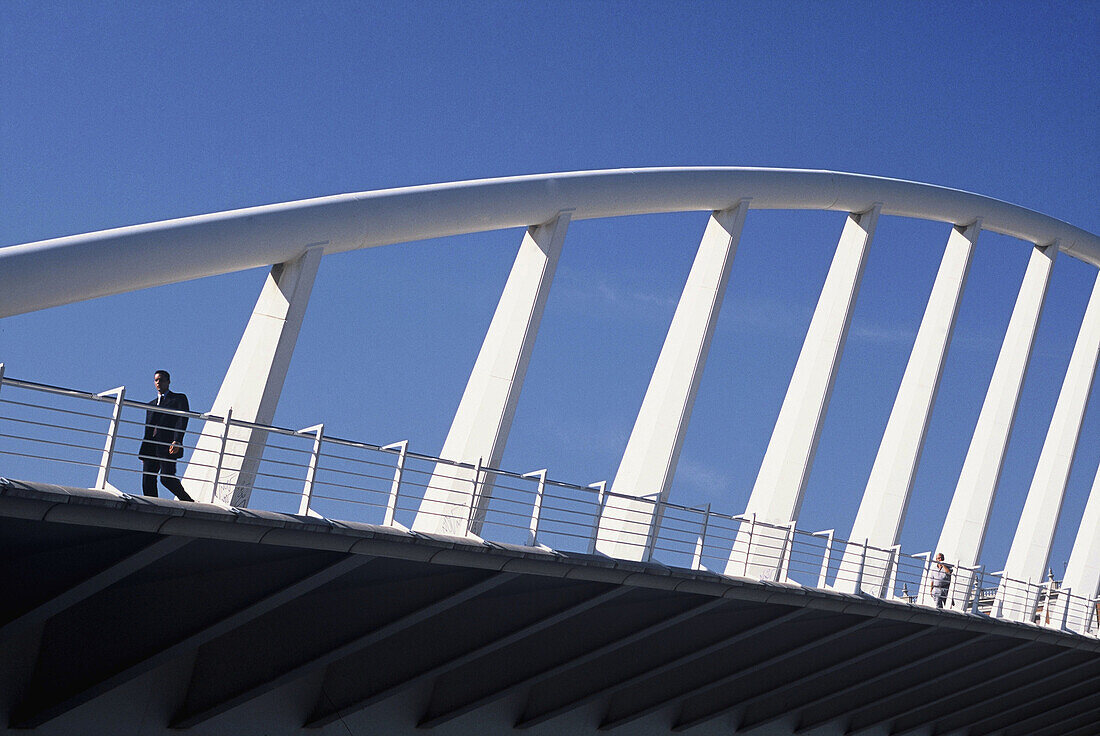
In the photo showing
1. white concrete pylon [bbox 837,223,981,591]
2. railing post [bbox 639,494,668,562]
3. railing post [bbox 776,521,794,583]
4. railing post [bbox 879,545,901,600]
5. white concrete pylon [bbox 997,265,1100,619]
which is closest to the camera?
railing post [bbox 639,494,668,562]

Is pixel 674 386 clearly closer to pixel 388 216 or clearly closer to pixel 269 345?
pixel 388 216

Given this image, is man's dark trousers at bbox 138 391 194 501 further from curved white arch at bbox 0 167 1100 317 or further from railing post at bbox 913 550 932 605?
railing post at bbox 913 550 932 605

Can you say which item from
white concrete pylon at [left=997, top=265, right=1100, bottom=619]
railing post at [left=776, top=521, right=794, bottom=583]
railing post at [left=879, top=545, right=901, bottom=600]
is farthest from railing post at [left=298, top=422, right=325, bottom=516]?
white concrete pylon at [left=997, top=265, right=1100, bottom=619]

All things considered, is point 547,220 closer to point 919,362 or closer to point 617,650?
point 617,650

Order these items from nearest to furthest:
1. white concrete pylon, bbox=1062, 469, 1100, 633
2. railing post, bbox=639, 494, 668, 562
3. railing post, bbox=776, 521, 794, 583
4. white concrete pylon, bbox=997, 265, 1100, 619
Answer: railing post, bbox=639, 494, 668, 562 < railing post, bbox=776, 521, 794, 583 < white concrete pylon, bbox=997, 265, 1100, 619 < white concrete pylon, bbox=1062, 469, 1100, 633

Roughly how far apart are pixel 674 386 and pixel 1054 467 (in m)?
15.2

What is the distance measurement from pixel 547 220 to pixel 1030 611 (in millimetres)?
14563

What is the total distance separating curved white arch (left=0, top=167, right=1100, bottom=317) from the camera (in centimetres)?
1200

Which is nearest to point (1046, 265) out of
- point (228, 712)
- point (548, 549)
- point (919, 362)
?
point (919, 362)

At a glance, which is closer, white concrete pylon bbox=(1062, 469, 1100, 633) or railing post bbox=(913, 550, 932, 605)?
railing post bbox=(913, 550, 932, 605)

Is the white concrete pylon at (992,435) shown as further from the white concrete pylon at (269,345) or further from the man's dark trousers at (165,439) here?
the man's dark trousers at (165,439)

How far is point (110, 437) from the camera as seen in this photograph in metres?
10.4

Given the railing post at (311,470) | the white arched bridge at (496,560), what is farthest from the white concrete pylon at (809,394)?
the railing post at (311,470)

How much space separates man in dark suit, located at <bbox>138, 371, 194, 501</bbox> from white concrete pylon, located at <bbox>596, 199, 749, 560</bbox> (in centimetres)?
746
